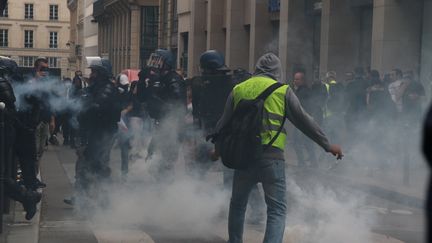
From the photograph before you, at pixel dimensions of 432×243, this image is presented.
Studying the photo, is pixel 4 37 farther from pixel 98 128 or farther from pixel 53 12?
pixel 98 128

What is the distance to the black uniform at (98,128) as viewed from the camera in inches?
342

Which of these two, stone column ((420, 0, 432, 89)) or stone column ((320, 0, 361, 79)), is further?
stone column ((320, 0, 361, 79))

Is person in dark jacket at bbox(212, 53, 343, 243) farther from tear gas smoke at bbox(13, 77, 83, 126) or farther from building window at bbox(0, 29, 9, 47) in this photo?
building window at bbox(0, 29, 9, 47)

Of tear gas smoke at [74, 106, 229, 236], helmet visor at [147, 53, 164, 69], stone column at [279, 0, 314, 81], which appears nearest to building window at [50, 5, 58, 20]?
stone column at [279, 0, 314, 81]

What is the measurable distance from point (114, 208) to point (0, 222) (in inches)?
65.7

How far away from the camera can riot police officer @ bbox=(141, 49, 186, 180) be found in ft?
31.9

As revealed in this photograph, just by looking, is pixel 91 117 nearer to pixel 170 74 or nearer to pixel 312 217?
pixel 170 74

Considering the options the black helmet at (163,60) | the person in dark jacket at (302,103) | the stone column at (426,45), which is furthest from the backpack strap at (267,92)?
the stone column at (426,45)

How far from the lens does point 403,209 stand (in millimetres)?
9820

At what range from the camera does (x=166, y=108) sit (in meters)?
9.85

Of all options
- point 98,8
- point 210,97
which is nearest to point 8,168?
point 210,97

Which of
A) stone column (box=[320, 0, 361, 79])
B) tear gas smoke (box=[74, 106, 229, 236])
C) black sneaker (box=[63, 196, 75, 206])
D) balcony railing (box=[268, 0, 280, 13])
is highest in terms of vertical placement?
balcony railing (box=[268, 0, 280, 13])

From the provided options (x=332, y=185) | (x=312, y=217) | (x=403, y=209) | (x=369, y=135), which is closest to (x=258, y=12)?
(x=369, y=135)

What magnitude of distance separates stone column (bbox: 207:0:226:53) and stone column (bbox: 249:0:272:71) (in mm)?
5217
